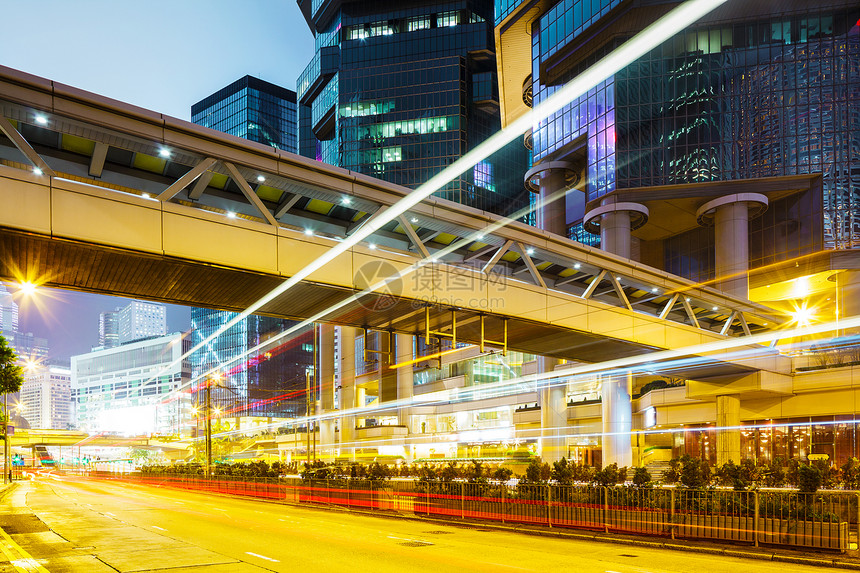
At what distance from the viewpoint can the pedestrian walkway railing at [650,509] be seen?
15258 mm

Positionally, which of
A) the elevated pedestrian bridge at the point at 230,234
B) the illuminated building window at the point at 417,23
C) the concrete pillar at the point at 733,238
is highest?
the illuminated building window at the point at 417,23

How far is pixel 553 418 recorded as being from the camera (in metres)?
61.8

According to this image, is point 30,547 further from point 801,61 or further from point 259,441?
point 259,441

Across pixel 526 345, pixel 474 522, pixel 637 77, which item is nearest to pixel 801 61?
pixel 637 77

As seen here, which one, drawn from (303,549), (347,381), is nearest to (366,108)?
(347,381)

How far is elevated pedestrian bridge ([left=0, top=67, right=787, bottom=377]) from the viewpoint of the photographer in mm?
12914

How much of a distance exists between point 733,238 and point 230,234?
52906 millimetres

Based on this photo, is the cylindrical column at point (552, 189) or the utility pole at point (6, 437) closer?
the utility pole at point (6, 437)

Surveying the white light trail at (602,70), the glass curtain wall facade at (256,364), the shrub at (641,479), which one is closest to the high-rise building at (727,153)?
the white light trail at (602,70)

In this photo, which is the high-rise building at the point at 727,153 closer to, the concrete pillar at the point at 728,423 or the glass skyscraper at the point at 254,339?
the concrete pillar at the point at 728,423

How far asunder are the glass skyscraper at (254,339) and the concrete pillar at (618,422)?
396ft

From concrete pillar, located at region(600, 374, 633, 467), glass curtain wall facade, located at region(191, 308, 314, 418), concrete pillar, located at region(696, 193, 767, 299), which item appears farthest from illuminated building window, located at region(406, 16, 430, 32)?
concrete pillar, located at region(600, 374, 633, 467)

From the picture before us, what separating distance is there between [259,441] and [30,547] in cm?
11586

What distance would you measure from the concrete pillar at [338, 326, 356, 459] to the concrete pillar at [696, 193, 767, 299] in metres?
52.0
